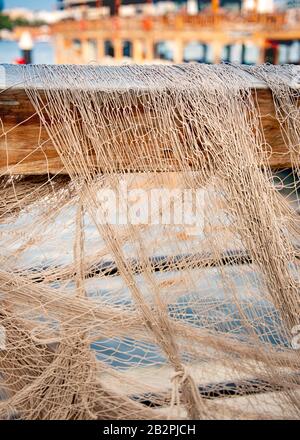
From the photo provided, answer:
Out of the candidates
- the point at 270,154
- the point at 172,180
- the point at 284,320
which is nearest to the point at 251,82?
the point at 270,154

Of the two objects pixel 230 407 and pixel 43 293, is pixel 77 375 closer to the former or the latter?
pixel 43 293

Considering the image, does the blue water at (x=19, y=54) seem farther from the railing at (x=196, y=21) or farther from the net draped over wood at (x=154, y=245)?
the net draped over wood at (x=154, y=245)

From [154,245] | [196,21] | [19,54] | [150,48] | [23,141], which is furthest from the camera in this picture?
[19,54]

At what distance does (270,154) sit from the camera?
1507mm

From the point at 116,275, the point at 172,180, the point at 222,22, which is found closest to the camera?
the point at 172,180

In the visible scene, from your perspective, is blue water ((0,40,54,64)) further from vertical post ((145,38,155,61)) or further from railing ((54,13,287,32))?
vertical post ((145,38,155,61))

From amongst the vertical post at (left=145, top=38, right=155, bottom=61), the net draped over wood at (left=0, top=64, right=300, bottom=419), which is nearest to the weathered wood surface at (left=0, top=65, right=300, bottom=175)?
the net draped over wood at (left=0, top=64, right=300, bottom=419)

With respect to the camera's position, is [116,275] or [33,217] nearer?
[33,217]

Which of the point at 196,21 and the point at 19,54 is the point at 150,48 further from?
the point at 19,54

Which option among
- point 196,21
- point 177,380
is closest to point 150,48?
point 196,21

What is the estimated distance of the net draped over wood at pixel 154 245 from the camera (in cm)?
142

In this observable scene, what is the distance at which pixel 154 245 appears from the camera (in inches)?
60.4

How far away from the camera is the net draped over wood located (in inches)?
55.9
